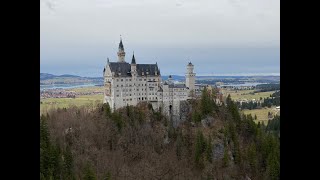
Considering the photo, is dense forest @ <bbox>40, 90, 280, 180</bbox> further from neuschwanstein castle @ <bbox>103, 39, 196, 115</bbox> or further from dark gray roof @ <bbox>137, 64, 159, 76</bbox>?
dark gray roof @ <bbox>137, 64, 159, 76</bbox>

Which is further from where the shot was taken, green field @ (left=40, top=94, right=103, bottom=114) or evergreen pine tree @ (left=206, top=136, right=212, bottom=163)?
evergreen pine tree @ (left=206, top=136, right=212, bottom=163)

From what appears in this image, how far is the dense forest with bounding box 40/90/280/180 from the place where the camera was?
14.6 m

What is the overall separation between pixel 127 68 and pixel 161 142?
3.95 meters

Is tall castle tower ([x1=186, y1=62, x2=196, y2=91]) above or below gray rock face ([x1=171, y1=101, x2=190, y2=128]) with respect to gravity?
above

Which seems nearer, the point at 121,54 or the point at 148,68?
the point at 148,68

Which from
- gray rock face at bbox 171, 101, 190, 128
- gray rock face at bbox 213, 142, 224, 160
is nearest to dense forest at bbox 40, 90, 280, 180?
gray rock face at bbox 213, 142, 224, 160

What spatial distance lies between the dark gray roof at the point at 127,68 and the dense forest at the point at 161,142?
66.9 inches

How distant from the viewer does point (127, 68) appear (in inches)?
725

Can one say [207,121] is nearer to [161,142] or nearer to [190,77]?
[190,77]

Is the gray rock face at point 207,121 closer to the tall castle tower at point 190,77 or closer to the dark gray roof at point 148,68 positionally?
the tall castle tower at point 190,77

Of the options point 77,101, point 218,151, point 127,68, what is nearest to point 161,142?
point 218,151
